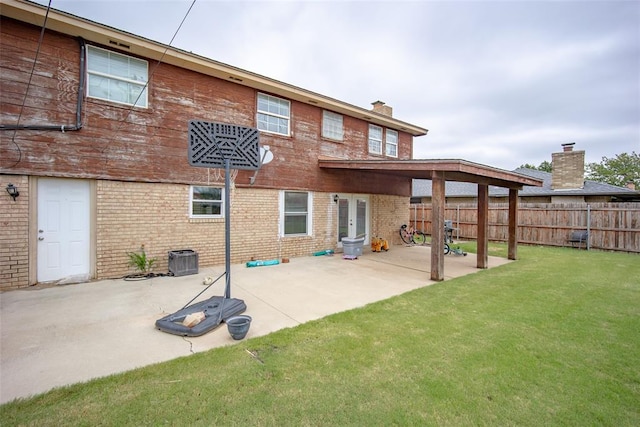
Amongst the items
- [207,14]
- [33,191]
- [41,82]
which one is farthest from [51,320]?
[207,14]

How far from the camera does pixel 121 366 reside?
9.43ft

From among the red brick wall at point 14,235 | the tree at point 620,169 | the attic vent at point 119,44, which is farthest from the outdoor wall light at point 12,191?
the tree at point 620,169

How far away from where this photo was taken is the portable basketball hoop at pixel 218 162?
380 cm

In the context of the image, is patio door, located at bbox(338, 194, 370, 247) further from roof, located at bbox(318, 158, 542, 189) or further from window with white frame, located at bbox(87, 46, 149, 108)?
window with white frame, located at bbox(87, 46, 149, 108)

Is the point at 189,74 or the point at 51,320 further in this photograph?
the point at 189,74

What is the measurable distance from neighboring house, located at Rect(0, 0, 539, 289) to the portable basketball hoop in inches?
97.1

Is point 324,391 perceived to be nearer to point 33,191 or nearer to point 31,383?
point 31,383

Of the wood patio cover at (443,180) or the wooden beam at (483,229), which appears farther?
the wooden beam at (483,229)

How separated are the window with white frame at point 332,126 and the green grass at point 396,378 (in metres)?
7.29

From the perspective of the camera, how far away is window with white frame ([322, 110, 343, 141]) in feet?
33.5

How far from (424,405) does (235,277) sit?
515 cm

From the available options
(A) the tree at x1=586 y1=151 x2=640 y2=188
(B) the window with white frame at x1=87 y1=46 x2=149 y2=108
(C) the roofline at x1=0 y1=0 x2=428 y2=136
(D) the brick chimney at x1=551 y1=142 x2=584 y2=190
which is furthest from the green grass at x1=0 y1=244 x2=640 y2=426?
(A) the tree at x1=586 y1=151 x2=640 y2=188

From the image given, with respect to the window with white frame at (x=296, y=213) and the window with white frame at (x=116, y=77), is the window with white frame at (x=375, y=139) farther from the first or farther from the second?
the window with white frame at (x=116, y=77)

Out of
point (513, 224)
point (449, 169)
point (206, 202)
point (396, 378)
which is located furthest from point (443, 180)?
point (206, 202)
